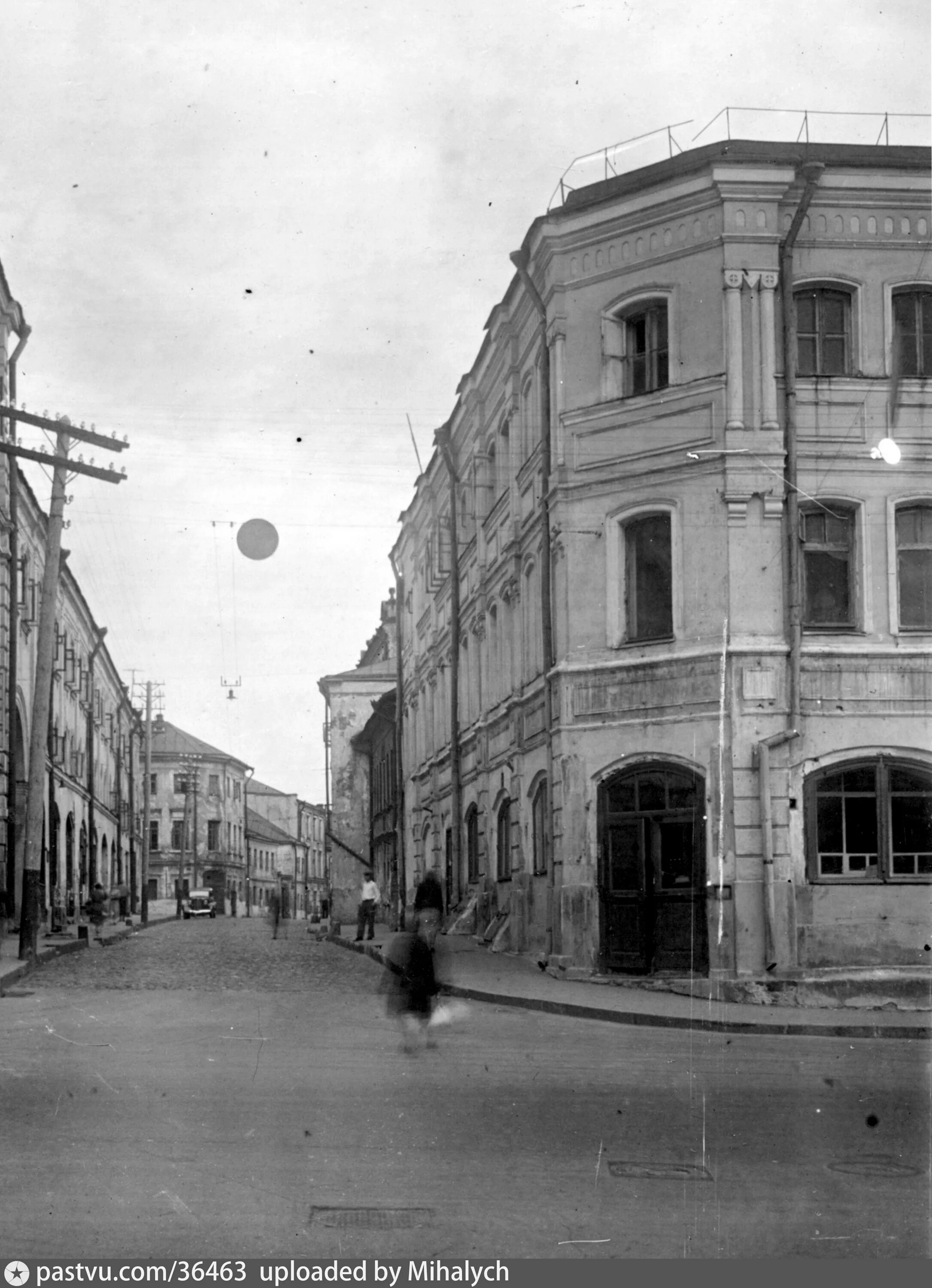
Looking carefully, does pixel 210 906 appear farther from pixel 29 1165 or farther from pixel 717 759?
pixel 29 1165

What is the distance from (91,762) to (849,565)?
38.7 meters

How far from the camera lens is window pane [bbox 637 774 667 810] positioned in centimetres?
2203

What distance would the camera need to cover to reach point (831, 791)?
21.0 meters

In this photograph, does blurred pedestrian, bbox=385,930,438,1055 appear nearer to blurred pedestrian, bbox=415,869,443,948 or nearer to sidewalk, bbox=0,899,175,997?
blurred pedestrian, bbox=415,869,443,948

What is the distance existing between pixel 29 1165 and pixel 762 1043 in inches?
364

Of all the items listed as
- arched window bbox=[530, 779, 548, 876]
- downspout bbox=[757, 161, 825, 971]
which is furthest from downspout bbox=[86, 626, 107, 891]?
downspout bbox=[757, 161, 825, 971]

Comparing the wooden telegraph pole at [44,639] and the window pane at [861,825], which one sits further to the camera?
the wooden telegraph pole at [44,639]

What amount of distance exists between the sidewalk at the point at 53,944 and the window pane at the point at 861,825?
1146 centimetres

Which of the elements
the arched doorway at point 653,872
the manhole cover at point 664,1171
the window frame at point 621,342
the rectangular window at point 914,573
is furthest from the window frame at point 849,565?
the manhole cover at point 664,1171

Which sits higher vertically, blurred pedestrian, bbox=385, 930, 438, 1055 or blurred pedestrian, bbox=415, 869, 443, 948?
blurred pedestrian, bbox=415, 869, 443, 948

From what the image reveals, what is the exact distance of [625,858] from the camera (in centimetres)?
2247

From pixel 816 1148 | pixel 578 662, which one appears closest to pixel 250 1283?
pixel 816 1148

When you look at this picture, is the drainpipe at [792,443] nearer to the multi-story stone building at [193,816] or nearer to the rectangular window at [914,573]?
the rectangular window at [914,573]

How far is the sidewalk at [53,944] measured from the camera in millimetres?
24203
